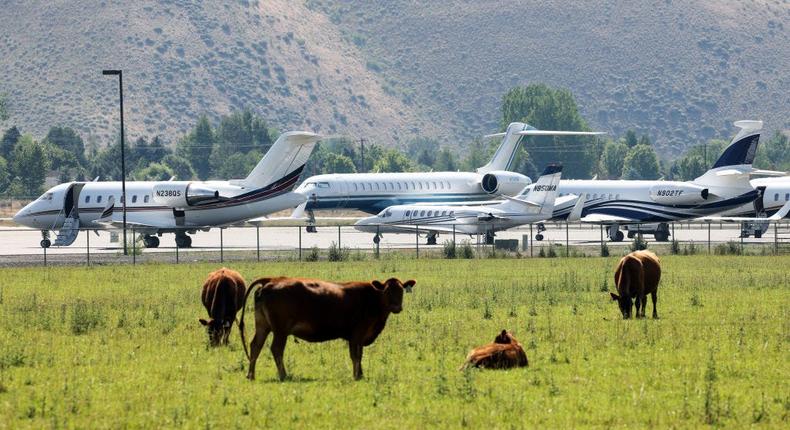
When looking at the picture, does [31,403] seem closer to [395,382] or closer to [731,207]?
[395,382]

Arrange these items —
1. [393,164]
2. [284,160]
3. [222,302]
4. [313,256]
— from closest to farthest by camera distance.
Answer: [222,302] → [313,256] → [284,160] → [393,164]

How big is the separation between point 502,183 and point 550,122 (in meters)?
111

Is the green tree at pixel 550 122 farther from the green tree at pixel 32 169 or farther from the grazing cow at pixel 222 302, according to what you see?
the grazing cow at pixel 222 302

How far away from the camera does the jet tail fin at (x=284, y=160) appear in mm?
61000

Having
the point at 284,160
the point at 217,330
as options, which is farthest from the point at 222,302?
the point at 284,160

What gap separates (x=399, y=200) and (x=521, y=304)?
51.5 m

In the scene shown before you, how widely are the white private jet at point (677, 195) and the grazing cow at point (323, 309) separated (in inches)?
2085

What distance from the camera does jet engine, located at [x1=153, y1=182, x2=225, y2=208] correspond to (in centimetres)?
6203

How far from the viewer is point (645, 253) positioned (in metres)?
27.8

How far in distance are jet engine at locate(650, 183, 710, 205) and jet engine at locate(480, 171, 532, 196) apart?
37.3ft

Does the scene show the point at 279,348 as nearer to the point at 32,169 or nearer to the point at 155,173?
the point at 32,169

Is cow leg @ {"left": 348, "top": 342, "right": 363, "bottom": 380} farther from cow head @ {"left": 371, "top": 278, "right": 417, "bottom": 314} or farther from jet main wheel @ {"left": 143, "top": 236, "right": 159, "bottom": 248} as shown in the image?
jet main wheel @ {"left": 143, "top": 236, "right": 159, "bottom": 248}

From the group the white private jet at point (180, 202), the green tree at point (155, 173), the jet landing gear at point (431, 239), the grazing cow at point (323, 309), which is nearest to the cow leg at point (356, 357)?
the grazing cow at point (323, 309)

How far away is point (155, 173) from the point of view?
172m
